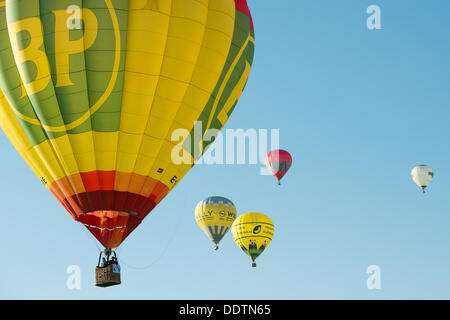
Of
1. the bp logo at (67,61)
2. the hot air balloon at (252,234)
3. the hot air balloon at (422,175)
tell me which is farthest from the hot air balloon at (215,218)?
the bp logo at (67,61)

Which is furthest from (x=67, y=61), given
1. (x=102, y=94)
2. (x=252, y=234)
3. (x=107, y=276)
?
(x=252, y=234)

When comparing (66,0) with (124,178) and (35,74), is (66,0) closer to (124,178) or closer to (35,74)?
(35,74)

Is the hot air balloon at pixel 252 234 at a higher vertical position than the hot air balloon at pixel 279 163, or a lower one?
lower

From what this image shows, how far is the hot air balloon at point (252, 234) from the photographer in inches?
1412

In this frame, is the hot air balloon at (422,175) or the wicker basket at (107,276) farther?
the hot air balloon at (422,175)

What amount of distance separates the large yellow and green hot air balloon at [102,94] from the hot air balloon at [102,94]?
2 centimetres

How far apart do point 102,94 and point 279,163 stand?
57.0ft

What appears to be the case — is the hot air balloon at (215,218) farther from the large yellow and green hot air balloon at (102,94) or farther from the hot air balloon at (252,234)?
the large yellow and green hot air balloon at (102,94)

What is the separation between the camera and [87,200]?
1966 centimetres

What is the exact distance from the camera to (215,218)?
34938 mm

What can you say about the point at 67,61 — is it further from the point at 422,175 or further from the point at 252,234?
the point at 422,175

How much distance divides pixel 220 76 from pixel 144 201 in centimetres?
356

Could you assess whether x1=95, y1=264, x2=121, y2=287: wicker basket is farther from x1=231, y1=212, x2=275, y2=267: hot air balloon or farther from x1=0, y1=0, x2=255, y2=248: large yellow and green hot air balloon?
x1=231, y1=212, x2=275, y2=267: hot air balloon

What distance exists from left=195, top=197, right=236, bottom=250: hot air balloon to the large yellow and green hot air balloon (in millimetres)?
14643
